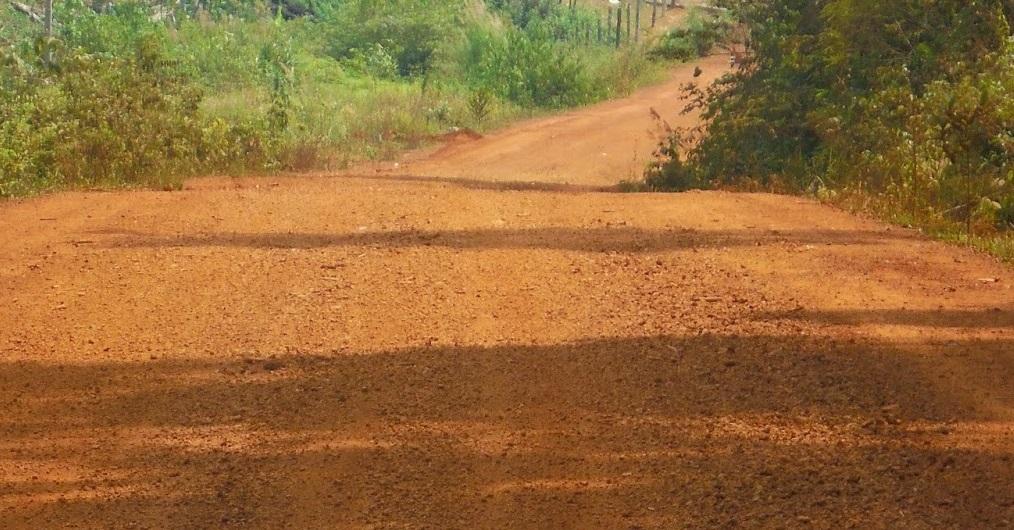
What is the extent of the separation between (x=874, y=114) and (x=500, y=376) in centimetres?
911

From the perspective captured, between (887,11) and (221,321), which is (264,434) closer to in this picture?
(221,321)

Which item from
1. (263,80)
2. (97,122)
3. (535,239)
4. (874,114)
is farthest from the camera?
(263,80)

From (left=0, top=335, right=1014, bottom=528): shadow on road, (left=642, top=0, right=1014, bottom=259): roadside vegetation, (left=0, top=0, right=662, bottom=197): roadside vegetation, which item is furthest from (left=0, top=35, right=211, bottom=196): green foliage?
(left=0, top=335, right=1014, bottom=528): shadow on road

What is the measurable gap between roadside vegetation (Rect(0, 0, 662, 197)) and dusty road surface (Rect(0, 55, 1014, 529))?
484 centimetres

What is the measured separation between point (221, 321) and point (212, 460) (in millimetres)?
2413

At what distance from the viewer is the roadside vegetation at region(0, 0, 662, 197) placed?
16.6 meters

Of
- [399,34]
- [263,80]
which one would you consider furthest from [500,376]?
[399,34]

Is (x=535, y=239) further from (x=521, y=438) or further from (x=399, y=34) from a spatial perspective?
(x=399, y=34)

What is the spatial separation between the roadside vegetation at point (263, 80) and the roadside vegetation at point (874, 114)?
5951 millimetres

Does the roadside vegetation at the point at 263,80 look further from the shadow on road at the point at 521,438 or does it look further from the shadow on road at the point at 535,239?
the shadow on road at the point at 521,438

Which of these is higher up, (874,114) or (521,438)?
(521,438)

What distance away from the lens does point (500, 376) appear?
281 inches

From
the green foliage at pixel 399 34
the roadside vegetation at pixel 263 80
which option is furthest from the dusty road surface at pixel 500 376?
the green foliage at pixel 399 34

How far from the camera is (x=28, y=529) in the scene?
5426mm
